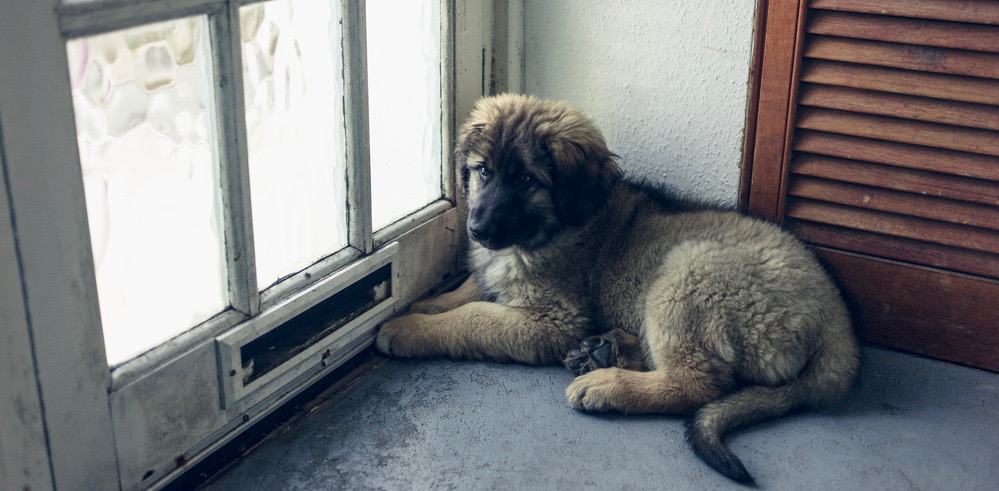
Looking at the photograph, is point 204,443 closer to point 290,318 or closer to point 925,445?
point 290,318

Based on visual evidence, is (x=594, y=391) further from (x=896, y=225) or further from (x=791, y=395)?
(x=896, y=225)

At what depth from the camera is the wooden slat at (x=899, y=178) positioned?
2.75m

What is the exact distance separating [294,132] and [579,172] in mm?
835

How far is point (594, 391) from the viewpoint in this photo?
8.64ft

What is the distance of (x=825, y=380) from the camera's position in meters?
2.60

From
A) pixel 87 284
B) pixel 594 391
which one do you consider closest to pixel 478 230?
pixel 594 391

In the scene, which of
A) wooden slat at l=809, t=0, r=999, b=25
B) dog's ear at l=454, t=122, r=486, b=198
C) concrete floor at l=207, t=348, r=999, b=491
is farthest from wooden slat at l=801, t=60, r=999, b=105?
dog's ear at l=454, t=122, r=486, b=198

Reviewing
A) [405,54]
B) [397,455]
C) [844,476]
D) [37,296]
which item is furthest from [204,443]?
[844,476]

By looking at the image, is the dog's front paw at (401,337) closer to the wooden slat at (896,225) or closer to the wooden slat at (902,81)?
the wooden slat at (896,225)

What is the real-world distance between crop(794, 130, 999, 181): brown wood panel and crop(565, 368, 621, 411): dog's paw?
0.96m

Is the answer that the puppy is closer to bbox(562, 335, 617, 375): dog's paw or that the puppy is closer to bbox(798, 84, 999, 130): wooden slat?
bbox(562, 335, 617, 375): dog's paw

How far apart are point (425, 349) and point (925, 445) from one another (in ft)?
4.73

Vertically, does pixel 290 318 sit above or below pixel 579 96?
below

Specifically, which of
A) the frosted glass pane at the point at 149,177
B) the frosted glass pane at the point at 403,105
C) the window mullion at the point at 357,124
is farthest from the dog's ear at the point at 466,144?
the frosted glass pane at the point at 149,177
